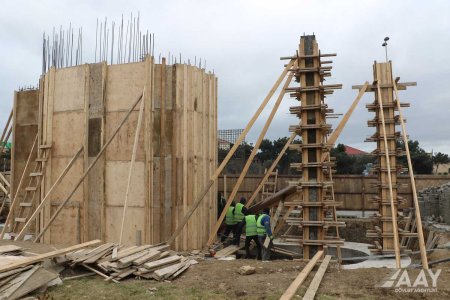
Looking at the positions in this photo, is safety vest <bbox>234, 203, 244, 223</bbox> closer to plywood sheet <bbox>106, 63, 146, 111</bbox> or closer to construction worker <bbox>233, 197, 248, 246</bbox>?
construction worker <bbox>233, 197, 248, 246</bbox>

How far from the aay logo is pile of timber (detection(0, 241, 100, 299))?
6017 mm

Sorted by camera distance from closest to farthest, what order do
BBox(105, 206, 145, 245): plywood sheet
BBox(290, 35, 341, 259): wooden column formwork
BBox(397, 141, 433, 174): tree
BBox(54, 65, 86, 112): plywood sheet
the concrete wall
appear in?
BBox(290, 35, 341, 259): wooden column formwork < BBox(105, 206, 145, 245): plywood sheet < BBox(54, 65, 86, 112): plywood sheet < the concrete wall < BBox(397, 141, 433, 174): tree

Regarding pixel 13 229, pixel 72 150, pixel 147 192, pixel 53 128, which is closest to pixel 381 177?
pixel 147 192

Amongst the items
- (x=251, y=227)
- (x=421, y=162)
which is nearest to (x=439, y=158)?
(x=421, y=162)

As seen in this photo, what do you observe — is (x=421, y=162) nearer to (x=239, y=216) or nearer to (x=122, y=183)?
(x=239, y=216)

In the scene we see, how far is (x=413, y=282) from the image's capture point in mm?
7191

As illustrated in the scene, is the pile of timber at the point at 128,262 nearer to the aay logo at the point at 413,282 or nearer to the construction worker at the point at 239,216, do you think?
the aay logo at the point at 413,282

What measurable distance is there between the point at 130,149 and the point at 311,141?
514 cm

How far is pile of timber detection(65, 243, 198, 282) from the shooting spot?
8.02 m

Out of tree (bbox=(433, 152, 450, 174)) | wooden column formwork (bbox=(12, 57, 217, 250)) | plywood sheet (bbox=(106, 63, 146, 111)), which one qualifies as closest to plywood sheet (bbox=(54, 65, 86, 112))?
wooden column formwork (bbox=(12, 57, 217, 250))

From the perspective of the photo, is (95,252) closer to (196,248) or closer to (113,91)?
(196,248)

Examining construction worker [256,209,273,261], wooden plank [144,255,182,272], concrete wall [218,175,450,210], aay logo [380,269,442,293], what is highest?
concrete wall [218,175,450,210]

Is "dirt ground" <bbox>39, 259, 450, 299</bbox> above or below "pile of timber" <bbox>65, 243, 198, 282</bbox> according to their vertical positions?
below

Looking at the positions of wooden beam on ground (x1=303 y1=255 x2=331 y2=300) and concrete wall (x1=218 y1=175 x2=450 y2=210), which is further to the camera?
concrete wall (x1=218 y1=175 x2=450 y2=210)
